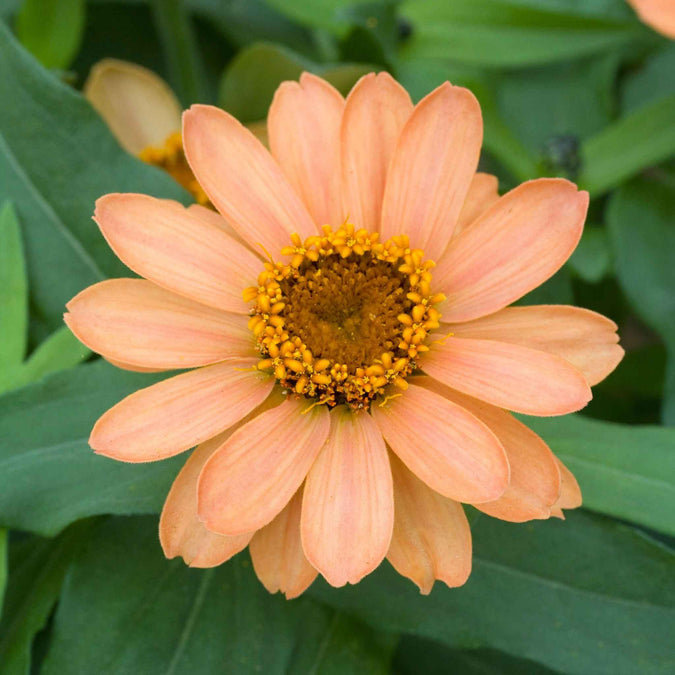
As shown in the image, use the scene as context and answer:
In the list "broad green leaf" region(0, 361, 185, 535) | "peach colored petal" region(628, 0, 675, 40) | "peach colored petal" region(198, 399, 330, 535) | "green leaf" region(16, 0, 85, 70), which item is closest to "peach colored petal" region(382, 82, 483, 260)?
"peach colored petal" region(198, 399, 330, 535)

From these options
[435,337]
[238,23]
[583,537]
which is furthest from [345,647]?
[238,23]

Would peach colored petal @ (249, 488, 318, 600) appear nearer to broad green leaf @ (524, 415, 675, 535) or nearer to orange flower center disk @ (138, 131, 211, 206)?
broad green leaf @ (524, 415, 675, 535)

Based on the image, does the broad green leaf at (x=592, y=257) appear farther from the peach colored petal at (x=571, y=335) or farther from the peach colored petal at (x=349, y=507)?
the peach colored petal at (x=349, y=507)

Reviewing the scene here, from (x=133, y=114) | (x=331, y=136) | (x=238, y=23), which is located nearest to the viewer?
(x=331, y=136)

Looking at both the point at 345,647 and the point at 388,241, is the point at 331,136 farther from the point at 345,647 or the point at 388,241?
Answer: the point at 345,647

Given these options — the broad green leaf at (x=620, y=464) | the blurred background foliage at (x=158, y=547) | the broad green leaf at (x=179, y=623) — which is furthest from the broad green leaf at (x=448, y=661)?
the broad green leaf at (x=620, y=464)
